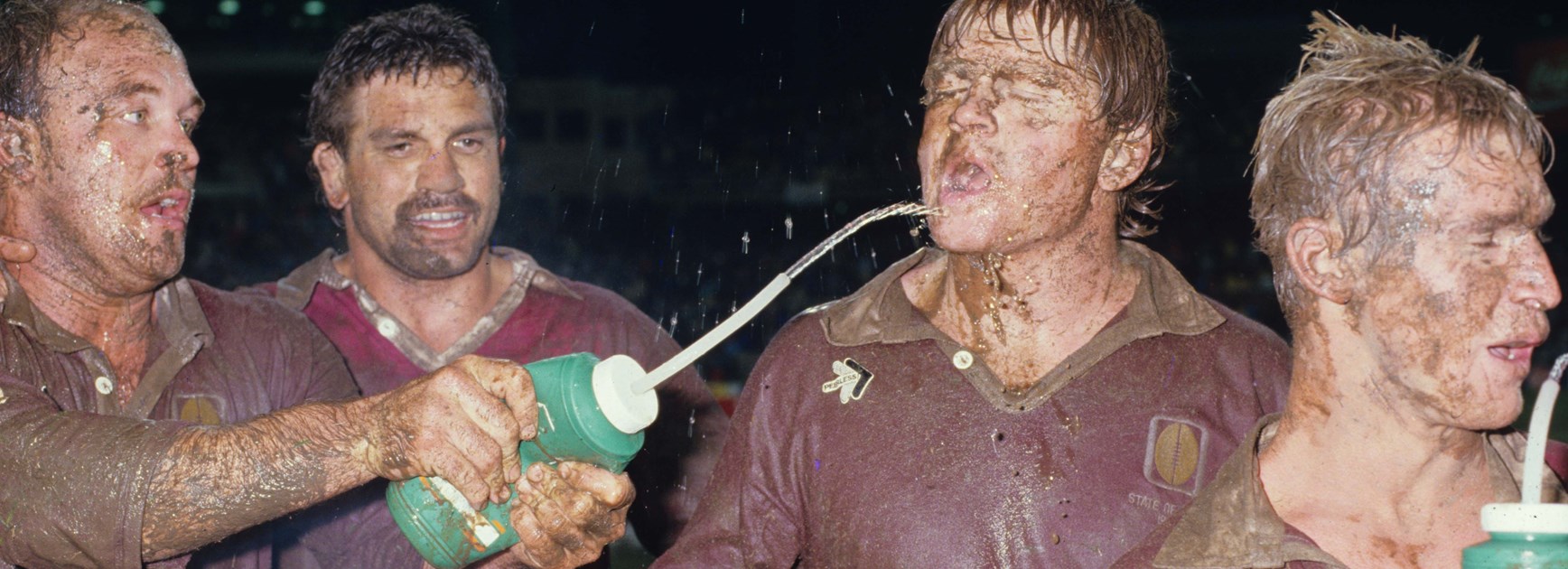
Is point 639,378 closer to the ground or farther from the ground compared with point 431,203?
farther from the ground

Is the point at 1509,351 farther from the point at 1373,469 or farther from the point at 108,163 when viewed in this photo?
the point at 108,163

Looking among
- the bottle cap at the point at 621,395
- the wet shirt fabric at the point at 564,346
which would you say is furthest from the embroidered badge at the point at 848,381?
the wet shirt fabric at the point at 564,346

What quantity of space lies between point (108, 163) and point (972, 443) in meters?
2.03

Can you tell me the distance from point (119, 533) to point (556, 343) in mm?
1736

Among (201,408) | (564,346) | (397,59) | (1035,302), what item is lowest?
(564,346)

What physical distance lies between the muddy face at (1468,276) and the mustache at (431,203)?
2737mm

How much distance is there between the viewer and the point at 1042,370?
10.8ft

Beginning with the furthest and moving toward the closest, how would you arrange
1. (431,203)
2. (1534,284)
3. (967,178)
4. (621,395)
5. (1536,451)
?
(431,203) → (967,178) → (621,395) → (1534,284) → (1536,451)

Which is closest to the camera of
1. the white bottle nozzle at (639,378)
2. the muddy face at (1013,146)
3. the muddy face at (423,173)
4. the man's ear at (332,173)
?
the white bottle nozzle at (639,378)

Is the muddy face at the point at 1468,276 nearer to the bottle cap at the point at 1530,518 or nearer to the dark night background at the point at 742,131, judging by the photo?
the bottle cap at the point at 1530,518

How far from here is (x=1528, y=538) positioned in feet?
7.15

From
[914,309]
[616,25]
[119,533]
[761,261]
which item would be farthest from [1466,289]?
[616,25]

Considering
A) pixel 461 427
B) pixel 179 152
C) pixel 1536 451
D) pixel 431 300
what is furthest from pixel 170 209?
pixel 1536 451

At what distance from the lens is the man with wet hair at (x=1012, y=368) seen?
10.3 ft
